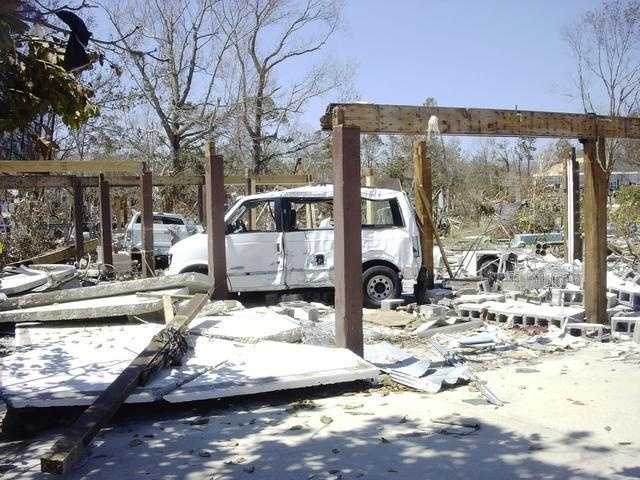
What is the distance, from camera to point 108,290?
→ 973 cm

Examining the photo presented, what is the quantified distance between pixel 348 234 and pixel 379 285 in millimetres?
4620

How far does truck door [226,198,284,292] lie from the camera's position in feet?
35.9

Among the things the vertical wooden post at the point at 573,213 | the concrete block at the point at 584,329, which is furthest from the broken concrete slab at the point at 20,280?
the vertical wooden post at the point at 573,213

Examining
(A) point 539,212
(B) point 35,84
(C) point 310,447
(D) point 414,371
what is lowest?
(C) point 310,447

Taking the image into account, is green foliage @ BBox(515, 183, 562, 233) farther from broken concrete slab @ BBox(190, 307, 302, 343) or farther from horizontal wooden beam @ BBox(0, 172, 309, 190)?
broken concrete slab @ BBox(190, 307, 302, 343)

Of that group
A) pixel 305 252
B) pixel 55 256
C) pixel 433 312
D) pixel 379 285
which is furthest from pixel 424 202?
pixel 55 256

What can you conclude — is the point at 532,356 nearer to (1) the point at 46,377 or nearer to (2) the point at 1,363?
(1) the point at 46,377

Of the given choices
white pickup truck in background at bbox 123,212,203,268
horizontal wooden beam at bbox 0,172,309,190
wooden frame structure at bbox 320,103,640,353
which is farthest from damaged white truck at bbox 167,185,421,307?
white pickup truck in background at bbox 123,212,203,268

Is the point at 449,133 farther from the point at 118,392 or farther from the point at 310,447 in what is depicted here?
the point at 118,392

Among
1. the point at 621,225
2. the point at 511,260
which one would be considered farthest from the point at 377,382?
the point at 621,225

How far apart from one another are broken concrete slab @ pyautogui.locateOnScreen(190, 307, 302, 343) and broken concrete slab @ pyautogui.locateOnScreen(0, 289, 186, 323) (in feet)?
2.74

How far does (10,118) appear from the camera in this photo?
4.43 metres

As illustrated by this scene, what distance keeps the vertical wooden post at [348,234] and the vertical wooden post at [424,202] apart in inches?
221

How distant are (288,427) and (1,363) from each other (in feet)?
10.9
